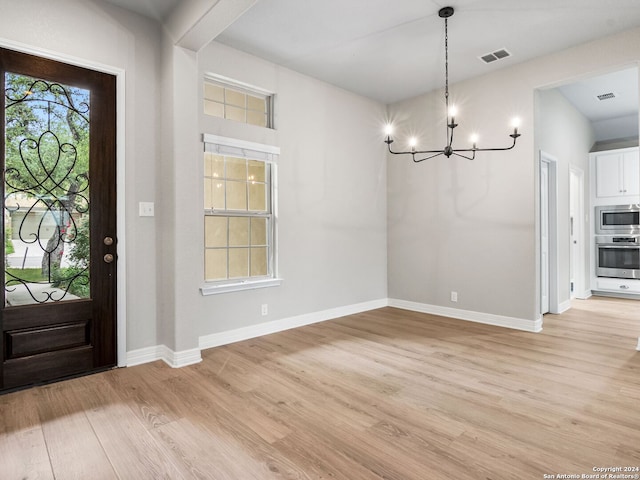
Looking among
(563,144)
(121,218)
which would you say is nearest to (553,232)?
(563,144)

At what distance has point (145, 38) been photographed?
126 inches

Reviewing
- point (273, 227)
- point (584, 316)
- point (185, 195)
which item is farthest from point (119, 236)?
point (584, 316)

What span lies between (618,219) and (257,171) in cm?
603

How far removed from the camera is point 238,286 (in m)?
3.85

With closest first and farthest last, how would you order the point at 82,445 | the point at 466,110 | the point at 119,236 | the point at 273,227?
the point at 82,445 → the point at 119,236 → the point at 273,227 → the point at 466,110

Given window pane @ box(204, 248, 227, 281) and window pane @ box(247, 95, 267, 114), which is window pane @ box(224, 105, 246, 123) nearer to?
window pane @ box(247, 95, 267, 114)

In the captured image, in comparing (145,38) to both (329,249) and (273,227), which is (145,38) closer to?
(273,227)

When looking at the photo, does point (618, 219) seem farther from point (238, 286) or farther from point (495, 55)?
point (238, 286)

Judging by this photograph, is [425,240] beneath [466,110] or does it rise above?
beneath

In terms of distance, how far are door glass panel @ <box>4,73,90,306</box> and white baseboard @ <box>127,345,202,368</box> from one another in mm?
649

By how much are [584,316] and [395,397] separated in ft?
12.5

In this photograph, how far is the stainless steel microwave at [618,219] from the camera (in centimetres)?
614

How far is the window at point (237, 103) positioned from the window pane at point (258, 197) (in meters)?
0.68

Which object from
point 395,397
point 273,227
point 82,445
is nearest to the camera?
point 82,445
